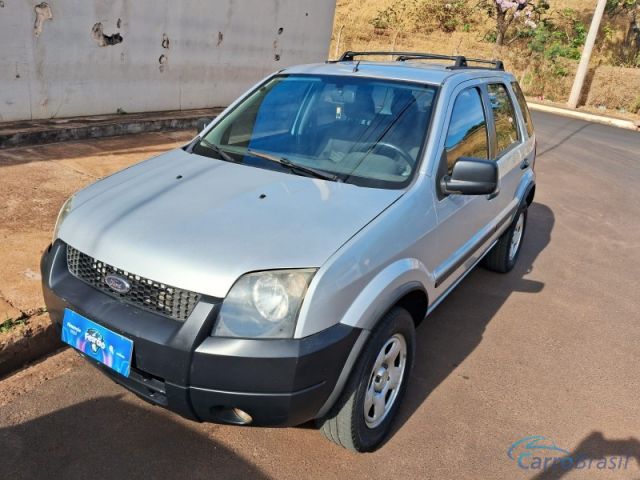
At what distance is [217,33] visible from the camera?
32.5ft

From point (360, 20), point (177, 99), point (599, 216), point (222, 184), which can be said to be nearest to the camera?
point (222, 184)

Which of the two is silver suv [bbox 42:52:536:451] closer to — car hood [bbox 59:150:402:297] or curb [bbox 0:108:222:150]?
car hood [bbox 59:150:402:297]

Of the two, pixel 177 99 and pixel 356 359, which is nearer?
pixel 356 359

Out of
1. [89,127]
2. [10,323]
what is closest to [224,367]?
[10,323]

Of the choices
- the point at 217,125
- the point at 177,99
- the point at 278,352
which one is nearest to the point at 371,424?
the point at 278,352

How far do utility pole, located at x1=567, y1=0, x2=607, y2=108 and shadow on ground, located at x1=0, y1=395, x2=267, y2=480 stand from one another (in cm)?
2196

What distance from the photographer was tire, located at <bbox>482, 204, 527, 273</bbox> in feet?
15.6

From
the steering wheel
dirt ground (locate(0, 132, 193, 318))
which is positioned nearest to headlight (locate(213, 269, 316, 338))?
the steering wheel

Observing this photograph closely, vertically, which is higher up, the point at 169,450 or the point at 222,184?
the point at 222,184

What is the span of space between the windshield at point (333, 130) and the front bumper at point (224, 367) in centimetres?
108

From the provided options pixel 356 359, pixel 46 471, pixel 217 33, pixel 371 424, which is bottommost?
pixel 46 471

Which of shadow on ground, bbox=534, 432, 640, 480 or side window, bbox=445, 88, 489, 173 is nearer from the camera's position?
shadow on ground, bbox=534, 432, 640, 480

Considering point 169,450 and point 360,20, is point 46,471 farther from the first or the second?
point 360,20

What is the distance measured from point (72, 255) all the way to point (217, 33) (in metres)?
8.38
